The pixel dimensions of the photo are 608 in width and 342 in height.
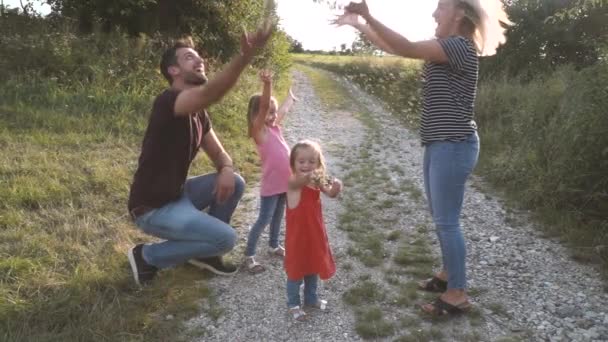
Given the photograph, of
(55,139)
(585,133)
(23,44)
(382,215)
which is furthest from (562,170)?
(23,44)

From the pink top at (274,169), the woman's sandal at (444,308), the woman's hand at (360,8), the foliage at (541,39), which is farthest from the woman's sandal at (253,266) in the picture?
the foliage at (541,39)

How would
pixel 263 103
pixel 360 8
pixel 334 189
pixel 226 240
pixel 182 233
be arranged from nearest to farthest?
pixel 360 8 → pixel 334 189 → pixel 182 233 → pixel 226 240 → pixel 263 103

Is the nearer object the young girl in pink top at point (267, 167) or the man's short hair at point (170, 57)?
the man's short hair at point (170, 57)

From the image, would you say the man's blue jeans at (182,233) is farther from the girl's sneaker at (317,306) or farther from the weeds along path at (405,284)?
the girl's sneaker at (317,306)

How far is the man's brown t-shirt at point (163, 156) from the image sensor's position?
3.53 m

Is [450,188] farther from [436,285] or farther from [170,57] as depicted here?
[170,57]

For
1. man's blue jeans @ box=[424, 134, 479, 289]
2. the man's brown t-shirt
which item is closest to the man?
the man's brown t-shirt

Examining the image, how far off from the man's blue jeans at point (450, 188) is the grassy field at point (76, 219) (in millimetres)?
1755

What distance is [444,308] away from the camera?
11.7 feet

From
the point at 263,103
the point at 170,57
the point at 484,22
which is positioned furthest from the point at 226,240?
the point at 484,22

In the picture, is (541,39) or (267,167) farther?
(541,39)

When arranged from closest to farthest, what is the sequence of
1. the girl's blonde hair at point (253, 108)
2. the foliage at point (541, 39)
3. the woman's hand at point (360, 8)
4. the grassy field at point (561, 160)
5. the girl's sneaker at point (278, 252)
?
the woman's hand at point (360, 8)
the girl's blonde hair at point (253, 108)
the girl's sneaker at point (278, 252)
the grassy field at point (561, 160)
the foliage at point (541, 39)

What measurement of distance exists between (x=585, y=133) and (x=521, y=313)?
283 centimetres

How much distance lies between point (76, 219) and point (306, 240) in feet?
7.80
